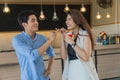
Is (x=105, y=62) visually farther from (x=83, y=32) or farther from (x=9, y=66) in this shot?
(x=83, y=32)

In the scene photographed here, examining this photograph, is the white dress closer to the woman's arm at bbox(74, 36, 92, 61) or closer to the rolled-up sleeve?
the woman's arm at bbox(74, 36, 92, 61)

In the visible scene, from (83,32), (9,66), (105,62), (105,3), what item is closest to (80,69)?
(83,32)

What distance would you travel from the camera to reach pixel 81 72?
8.16 ft

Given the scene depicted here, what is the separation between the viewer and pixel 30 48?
2221 mm

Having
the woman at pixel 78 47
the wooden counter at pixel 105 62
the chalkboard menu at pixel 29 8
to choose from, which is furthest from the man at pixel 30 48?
the chalkboard menu at pixel 29 8

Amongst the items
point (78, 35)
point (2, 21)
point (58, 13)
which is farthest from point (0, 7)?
point (78, 35)

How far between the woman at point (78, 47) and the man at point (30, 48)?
237 millimetres

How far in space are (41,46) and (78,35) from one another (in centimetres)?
44

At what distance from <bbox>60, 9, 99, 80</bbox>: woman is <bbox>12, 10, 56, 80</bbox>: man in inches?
9.3

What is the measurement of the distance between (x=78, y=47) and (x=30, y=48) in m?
0.46

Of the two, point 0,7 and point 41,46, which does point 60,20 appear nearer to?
point 0,7

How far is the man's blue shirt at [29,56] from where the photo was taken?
2193 mm

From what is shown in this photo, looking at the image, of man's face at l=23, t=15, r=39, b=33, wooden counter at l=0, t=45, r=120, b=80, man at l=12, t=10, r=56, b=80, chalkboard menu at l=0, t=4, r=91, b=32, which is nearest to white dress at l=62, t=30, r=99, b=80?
man at l=12, t=10, r=56, b=80

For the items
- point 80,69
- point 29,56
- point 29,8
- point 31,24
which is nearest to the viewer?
point 29,56
